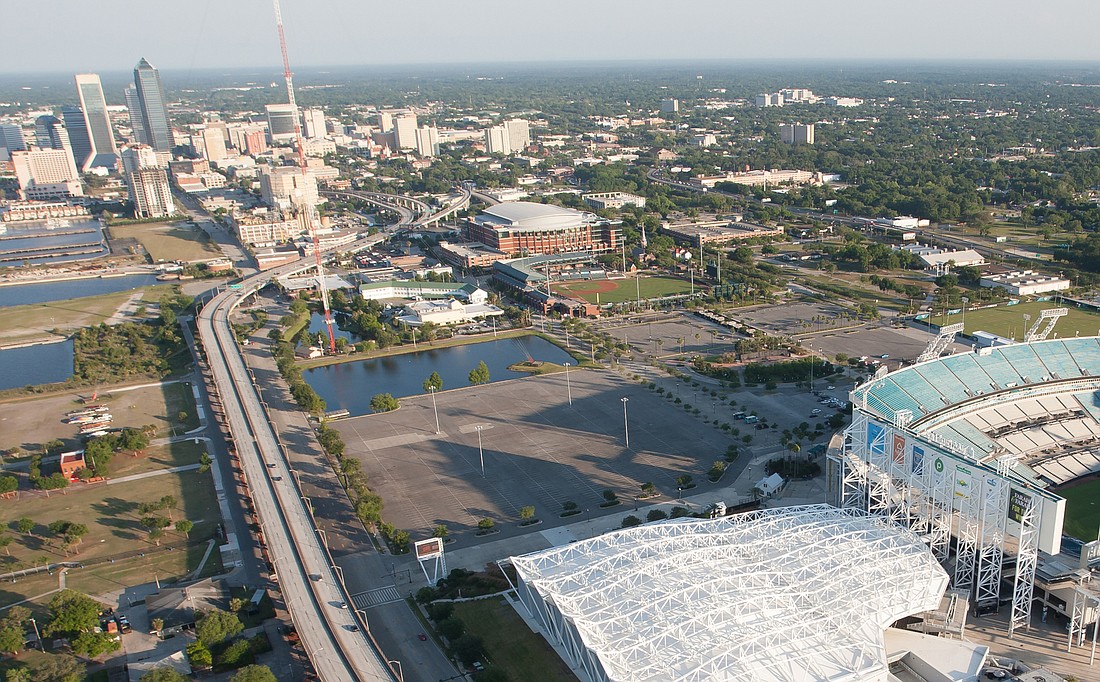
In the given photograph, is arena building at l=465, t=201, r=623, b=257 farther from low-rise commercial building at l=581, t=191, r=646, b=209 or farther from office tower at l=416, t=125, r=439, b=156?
office tower at l=416, t=125, r=439, b=156

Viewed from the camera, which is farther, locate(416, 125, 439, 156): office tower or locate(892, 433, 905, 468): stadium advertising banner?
locate(416, 125, 439, 156): office tower

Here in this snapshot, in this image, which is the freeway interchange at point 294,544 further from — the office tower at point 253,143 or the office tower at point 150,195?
the office tower at point 253,143

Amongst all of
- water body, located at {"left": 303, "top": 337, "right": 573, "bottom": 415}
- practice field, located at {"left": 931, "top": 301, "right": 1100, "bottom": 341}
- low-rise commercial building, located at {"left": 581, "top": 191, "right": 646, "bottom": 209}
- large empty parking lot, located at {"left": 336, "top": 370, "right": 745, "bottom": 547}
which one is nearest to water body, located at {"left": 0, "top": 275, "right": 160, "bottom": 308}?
water body, located at {"left": 303, "top": 337, "right": 573, "bottom": 415}

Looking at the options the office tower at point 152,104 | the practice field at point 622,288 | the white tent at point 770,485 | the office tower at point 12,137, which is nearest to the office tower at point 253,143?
the office tower at point 152,104

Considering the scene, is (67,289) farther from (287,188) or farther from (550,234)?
(550,234)

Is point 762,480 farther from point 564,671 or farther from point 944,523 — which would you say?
point 564,671
